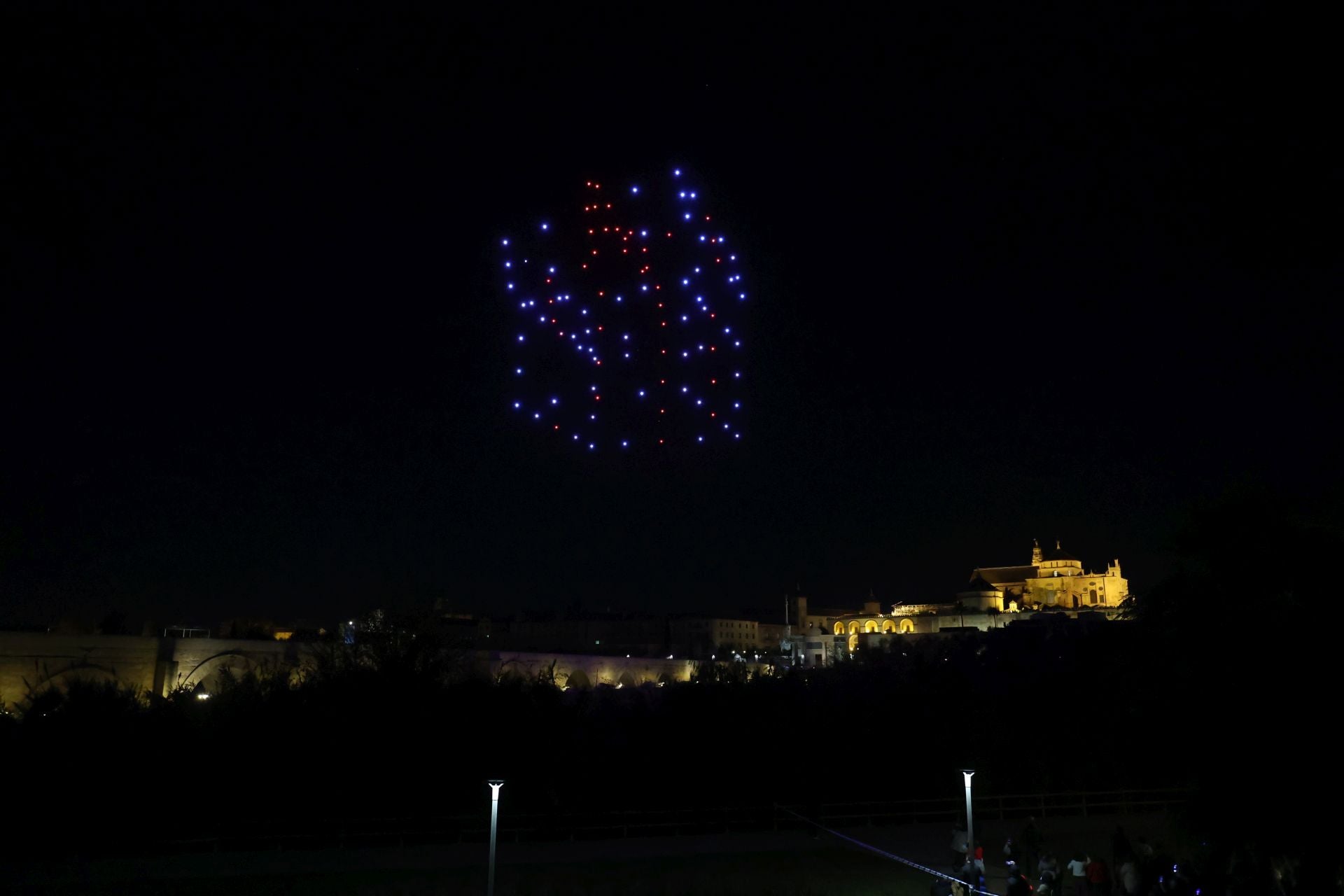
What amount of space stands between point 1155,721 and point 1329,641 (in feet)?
7.44

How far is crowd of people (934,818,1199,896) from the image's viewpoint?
10781 mm


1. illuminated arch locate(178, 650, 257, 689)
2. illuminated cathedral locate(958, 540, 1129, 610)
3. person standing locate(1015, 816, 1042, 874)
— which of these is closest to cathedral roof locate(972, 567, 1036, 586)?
illuminated cathedral locate(958, 540, 1129, 610)

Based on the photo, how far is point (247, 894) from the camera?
1452cm

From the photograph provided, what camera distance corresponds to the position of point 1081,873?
1309cm

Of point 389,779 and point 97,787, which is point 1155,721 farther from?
point 97,787

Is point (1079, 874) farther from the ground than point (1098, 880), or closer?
closer

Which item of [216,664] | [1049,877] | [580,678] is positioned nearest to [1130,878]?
[1049,877]

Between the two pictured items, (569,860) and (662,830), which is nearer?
(569,860)

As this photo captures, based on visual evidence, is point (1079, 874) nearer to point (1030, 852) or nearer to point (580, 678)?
point (1030, 852)

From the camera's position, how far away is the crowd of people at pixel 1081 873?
35.4ft

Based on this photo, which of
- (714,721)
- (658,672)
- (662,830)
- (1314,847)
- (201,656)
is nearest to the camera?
(1314,847)

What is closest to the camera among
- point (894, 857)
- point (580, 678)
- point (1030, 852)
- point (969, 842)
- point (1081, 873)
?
point (1081, 873)

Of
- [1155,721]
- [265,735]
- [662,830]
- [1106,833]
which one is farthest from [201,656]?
[1155,721]

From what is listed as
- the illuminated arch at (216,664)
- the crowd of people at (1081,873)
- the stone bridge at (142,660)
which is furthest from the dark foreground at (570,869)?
the illuminated arch at (216,664)
